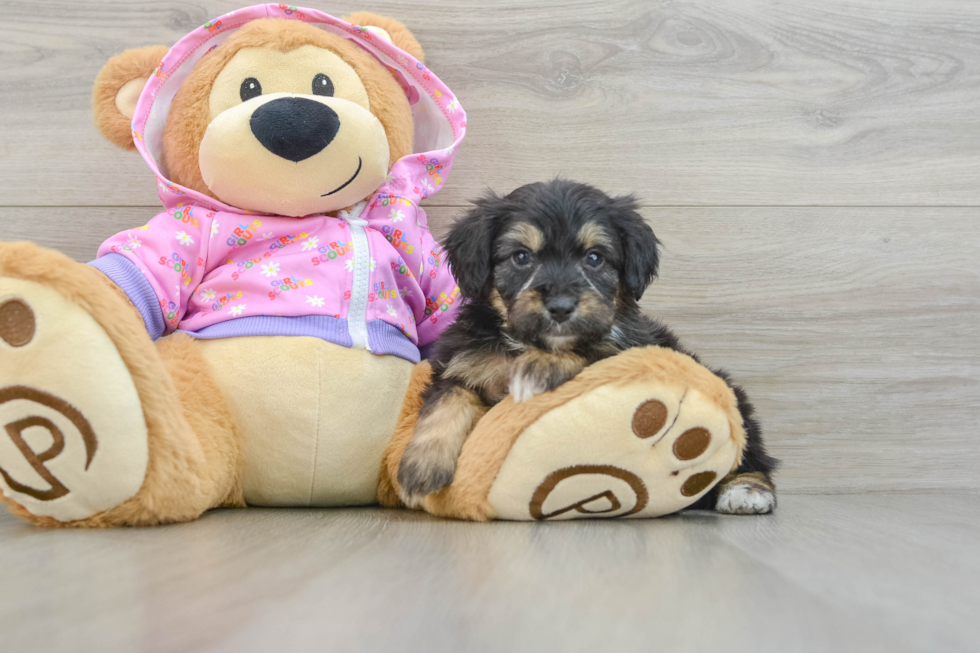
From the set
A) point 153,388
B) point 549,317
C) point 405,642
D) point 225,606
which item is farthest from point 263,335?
point 405,642

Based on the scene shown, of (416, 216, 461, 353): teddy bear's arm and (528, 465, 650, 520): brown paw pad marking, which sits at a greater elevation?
(416, 216, 461, 353): teddy bear's arm

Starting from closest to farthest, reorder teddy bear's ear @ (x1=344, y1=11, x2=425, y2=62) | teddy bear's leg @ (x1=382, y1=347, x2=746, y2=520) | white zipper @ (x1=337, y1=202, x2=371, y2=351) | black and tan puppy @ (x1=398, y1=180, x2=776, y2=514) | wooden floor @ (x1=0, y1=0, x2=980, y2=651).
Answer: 1. teddy bear's leg @ (x1=382, y1=347, x2=746, y2=520)
2. black and tan puppy @ (x1=398, y1=180, x2=776, y2=514)
3. white zipper @ (x1=337, y1=202, x2=371, y2=351)
4. teddy bear's ear @ (x1=344, y1=11, x2=425, y2=62)
5. wooden floor @ (x1=0, y1=0, x2=980, y2=651)

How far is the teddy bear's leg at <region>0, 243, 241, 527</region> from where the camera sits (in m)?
1.31

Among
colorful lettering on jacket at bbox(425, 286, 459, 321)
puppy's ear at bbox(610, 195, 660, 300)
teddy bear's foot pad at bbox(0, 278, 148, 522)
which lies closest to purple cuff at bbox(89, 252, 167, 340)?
teddy bear's foot pad at bbox(0, 278, 148, 522)

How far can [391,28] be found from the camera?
2045 mm

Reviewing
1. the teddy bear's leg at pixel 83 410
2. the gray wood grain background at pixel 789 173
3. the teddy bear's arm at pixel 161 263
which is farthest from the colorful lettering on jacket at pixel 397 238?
the teddy bear's leg at pixel 83 410

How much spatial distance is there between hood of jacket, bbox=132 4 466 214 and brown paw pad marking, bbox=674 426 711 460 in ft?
3.42

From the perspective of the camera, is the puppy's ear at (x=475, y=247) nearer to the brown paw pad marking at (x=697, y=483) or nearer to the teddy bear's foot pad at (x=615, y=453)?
the teddy bear's foot pad at (x=615, y=453)

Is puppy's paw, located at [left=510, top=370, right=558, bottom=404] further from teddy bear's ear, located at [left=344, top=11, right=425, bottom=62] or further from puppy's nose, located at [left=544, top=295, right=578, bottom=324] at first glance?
teddy bear's ear, located at [left=344, top=11, right=425, bottom=62]

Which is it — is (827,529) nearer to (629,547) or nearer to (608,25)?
(629,547)

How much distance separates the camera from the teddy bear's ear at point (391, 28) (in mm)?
2021

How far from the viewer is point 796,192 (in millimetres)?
2352

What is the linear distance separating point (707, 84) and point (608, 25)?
15.1 inches

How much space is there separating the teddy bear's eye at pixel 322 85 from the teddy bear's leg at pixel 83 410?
72 cm
